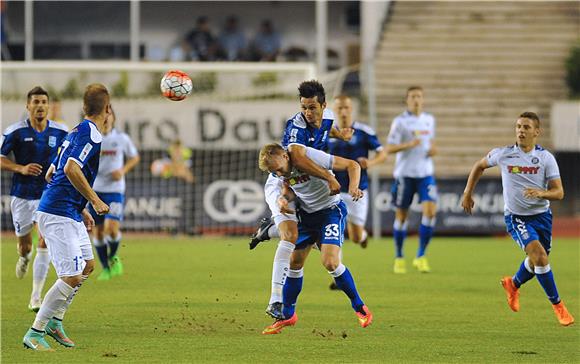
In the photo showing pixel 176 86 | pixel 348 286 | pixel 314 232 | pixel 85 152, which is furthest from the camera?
pixel 176 86

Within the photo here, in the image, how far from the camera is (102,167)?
15742 mm

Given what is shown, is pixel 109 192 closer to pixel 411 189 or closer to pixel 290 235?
pixel 411 189

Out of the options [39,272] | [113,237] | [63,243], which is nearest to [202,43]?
[113,237]

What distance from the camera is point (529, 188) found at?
37.3ft

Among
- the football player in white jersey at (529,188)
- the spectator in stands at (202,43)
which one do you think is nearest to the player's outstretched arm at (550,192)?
the football player in white jersey at (529,188)

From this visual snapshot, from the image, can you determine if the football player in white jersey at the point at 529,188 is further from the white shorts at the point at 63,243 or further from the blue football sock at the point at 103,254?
the blue football sock at the point at 103,254

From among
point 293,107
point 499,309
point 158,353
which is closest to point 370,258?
point 499,309

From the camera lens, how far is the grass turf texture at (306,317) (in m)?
9.20

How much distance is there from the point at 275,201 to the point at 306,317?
125cm

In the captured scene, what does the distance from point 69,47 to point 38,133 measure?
21.8m

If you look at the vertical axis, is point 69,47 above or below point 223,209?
above

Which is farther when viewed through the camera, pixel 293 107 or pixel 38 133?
pixel 293 107

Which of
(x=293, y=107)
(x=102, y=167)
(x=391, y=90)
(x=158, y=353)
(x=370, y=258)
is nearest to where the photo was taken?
(x=158, y=353)

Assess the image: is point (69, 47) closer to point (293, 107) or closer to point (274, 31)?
point (274, 31)
